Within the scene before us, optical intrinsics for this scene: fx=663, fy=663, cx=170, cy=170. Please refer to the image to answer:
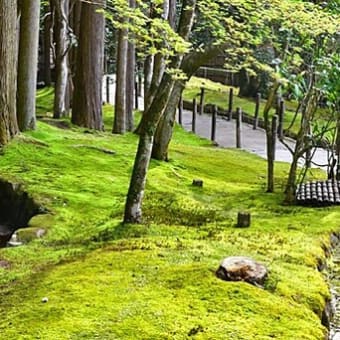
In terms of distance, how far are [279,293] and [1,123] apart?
582 cm

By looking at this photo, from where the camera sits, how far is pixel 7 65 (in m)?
9.09

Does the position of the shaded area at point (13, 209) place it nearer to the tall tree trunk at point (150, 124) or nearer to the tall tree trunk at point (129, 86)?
the tall tree trunk at point (150, 124)

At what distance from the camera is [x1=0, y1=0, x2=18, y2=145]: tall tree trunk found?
29.3 ft

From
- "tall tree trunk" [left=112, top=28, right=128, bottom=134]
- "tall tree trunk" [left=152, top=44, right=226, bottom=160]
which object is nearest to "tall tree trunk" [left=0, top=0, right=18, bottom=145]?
"tall tree trunk" [left=152, top=44, right=226, bottom=160]

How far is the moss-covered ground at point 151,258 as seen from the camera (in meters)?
3.75

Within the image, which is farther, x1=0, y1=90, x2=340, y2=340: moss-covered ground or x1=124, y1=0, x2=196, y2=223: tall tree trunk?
x1=124, y1=0, x2=196, y2=223: tall tree trunk

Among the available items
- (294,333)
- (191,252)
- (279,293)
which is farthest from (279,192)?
(294,333)

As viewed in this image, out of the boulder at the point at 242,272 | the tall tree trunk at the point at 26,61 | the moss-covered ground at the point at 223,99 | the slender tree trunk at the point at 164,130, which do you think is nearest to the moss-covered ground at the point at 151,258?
the boulder at the point at 242,272

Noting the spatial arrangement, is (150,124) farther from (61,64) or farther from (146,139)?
(61,64)

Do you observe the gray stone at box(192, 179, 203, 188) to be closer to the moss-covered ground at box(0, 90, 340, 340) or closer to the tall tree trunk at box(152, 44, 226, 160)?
the moss-covered ground at box(0, 90, 340, 340)

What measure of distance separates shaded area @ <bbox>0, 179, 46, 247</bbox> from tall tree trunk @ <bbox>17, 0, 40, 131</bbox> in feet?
10.0

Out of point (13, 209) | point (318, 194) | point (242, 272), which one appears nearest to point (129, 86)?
point (318, 194)

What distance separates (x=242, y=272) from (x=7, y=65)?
5850 mm

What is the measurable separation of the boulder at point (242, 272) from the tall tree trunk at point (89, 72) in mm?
9516
